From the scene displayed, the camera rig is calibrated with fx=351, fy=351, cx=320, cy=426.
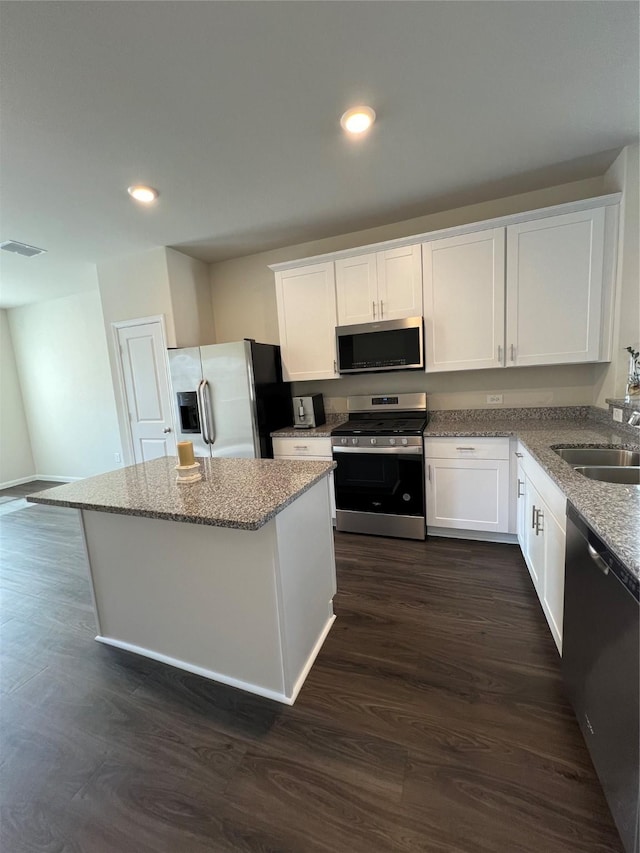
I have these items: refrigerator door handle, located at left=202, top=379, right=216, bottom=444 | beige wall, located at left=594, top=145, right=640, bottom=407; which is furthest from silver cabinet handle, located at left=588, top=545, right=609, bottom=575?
refrigerator door handle, located at left=202, top=379, right=216, bottom=444

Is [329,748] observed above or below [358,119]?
below

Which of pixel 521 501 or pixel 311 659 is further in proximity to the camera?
pixel 521 501

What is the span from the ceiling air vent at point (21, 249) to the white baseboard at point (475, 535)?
4.35m

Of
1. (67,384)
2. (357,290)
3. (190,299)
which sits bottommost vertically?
(67,384)

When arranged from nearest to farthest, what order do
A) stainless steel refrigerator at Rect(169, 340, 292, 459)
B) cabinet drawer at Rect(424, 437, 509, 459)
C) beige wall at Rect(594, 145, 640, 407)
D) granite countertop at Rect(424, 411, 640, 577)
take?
granite countertop at Rect(424, 411, 640, 577) < beige wall at Rect(594, 145, 640, 407) < cabinet drawer at Rect(424, 437, 509, 459) < stainless steel refrigerator at Rect(169, 340, 292, 459)

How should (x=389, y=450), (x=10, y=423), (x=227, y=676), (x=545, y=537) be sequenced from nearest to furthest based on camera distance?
(x=227, y=676)
(x=545, y=537)
(x=389, y=450)
(x=10, y=423)

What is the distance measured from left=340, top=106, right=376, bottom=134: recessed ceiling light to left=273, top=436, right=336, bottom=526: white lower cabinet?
6.87 ft

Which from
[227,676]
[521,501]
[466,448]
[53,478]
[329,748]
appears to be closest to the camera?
[329,748]

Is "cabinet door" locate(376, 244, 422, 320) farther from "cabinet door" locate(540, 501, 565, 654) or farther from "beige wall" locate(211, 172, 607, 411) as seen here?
"cabinet door" locate(540, 501, 565, 654)

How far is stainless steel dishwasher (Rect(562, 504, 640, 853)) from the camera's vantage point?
88cm

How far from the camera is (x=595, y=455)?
1950mm

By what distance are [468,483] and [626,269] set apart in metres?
1.76

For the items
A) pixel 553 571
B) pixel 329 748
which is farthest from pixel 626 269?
pixel 329 748

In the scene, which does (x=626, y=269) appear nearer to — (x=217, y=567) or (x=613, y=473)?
(x=613, y=473)
